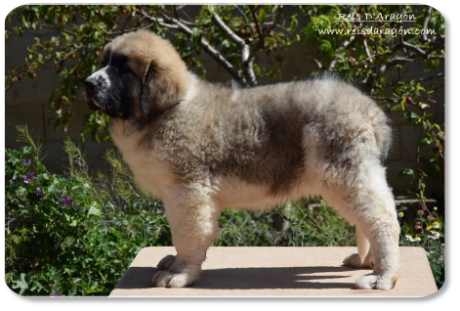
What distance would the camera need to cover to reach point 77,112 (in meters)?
7.76

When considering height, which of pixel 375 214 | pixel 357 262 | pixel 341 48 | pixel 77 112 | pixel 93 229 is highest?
A: pixel 341 48

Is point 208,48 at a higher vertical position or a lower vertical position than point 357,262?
higher

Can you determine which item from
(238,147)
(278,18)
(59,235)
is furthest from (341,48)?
Result: (59,235)

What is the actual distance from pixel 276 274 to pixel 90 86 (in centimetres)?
183

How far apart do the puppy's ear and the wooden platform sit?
116 cm

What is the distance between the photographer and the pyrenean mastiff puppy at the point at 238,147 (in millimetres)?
4820

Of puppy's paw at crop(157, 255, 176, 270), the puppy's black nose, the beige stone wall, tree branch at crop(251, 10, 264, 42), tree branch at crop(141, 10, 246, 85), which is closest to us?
the puppy's black nose

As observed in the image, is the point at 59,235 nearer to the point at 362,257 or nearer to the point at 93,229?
the point at 93,229

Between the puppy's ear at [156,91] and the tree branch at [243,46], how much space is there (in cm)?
189

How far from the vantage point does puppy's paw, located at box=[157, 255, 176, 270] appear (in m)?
5.41

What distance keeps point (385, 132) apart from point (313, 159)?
1.75 ft

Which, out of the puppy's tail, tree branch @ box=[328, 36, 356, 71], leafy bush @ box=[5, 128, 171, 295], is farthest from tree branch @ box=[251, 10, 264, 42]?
the puppy's tail

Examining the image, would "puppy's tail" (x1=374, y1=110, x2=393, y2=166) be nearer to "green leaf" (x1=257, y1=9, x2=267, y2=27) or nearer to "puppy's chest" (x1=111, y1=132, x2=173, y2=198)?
"puppy's chest" (x1=111, y1=132, x2=173, y2=198)

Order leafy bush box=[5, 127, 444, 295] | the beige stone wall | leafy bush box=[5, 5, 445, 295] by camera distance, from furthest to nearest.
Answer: the beige stone wall
leafy bush box=[5, 5, 445, 295]
leafy bush box=[5, 127, 444, 295]
